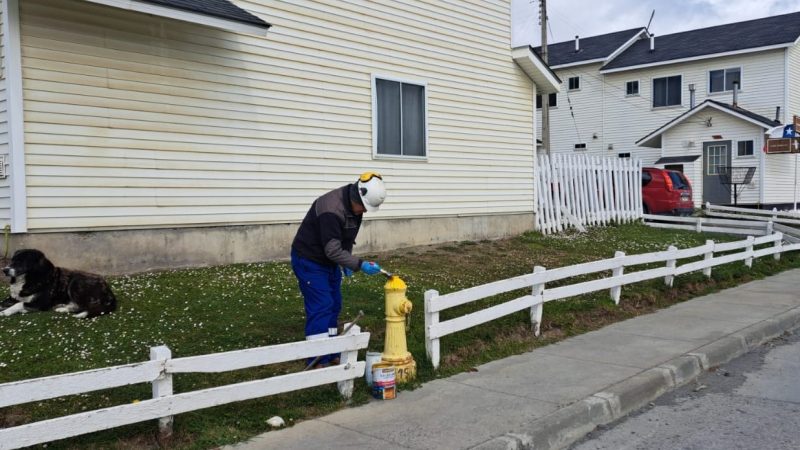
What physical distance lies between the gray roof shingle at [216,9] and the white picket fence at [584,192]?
8368 millimetres

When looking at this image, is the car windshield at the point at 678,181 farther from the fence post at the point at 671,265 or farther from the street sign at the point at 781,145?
the fence post at the point at 671,265

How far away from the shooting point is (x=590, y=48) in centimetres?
3416

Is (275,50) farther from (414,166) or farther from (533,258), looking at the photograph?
(533,258)

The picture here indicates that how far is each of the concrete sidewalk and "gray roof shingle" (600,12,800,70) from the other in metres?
22.9

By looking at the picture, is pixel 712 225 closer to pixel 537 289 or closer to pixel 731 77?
pixel 537 289

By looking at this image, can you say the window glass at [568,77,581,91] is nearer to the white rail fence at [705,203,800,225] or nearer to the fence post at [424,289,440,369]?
the white rail fence at [705,203,800,225]

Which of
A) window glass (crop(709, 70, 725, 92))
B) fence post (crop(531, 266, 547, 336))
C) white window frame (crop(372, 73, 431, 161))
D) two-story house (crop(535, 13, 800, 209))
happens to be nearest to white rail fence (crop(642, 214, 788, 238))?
white window frame (crop(372, 73, 431, 161))

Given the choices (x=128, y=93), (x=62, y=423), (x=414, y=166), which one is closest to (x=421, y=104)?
(x=414, y=166)

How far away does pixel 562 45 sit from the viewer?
36500 millimetres

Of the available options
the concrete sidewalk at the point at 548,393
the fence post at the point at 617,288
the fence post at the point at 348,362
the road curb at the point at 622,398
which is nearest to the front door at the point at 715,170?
the fence post at the point at 617,288

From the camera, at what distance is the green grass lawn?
4660mm

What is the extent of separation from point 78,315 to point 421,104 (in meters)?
7.92

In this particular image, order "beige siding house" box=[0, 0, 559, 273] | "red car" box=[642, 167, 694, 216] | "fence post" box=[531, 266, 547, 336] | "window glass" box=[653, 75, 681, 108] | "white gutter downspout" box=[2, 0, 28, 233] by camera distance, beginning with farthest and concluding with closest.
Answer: "window glass" box=[653, 75, 681, 108]
"red car" box=[642, 167, 694, 216]
"beige siding house" box=[0, 0, 559, 273]
"white gutter downspout" box=[2, 0, 28, 233]
"fence post" box=[531, 266, 547, 336]

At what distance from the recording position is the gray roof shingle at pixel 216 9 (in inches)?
338
